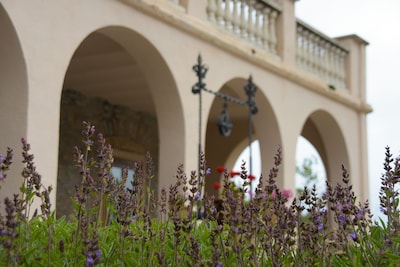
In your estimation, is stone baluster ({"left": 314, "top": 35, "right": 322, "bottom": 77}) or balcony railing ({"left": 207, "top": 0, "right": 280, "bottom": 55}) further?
stone baluster ({"left": 314, "top": 35, "right": 322, "bottom": 77})

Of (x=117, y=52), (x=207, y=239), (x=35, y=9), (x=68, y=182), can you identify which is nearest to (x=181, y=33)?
(x=117, y=52)

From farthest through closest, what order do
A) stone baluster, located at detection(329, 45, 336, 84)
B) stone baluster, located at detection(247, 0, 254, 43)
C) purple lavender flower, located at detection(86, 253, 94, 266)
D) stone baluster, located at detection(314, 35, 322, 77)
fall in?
stone baluster, located at detection(329, 45, 336, 84) → stone baluster, located at detection(314, 35, 322, 77) → stone baluster, located at detection(247, 0, 254, 43) → purple lavender flower, located at detection(86, 253, 94, 266)

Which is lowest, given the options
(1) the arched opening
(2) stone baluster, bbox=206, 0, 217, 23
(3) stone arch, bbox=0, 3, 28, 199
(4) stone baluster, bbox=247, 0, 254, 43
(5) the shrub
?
(5) the shrub

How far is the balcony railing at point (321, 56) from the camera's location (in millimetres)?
12395

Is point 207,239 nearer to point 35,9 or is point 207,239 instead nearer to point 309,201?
point 309,201

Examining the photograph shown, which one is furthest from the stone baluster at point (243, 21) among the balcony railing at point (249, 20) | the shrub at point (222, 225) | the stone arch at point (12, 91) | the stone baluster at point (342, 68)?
the shrub at point (222, 225)

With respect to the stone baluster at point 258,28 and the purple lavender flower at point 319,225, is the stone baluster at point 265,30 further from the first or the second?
the purple lavender flower at point 319,225

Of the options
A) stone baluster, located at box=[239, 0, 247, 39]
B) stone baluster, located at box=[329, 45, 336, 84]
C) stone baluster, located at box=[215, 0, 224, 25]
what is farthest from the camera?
stone baluster, located at box=[329, 45, 336, 84]

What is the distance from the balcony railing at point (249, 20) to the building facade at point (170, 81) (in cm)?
2

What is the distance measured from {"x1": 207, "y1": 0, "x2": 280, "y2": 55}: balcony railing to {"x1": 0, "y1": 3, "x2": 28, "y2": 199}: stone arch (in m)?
3.58

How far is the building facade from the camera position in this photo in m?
7.00

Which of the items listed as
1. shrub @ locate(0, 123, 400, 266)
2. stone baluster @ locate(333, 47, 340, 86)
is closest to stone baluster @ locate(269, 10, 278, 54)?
stone baluster @ locate(333, 47, 340, 86)

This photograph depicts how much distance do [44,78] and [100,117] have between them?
501 cm

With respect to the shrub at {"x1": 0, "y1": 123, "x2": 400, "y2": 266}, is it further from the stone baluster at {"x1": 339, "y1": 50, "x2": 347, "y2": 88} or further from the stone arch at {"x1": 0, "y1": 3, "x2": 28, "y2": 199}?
the stone baluster at {"x1": 339, "y1": 50, "x2": 347, "y2": 88}
